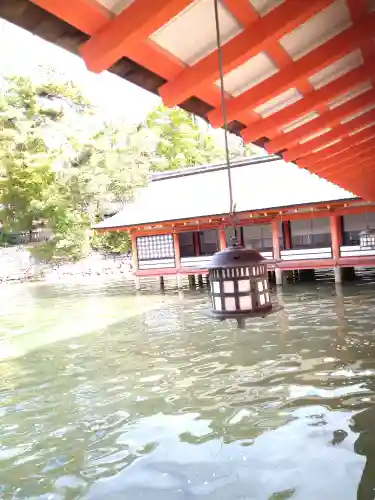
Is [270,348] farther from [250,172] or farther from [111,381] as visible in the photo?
[250,172]

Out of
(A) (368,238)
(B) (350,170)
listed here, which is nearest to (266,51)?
(B) (350,170)

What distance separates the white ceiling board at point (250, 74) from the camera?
304 centimetres

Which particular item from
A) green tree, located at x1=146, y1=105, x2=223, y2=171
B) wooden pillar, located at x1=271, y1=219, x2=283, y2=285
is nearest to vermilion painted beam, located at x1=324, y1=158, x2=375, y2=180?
wooden pillar, located at x1=271, y1=219, x2=283, y2=285

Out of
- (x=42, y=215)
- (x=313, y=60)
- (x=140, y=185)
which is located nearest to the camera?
(x=313, y=60)

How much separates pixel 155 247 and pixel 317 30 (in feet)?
58.0

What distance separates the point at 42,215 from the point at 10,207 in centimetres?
226

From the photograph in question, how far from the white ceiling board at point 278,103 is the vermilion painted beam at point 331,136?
1129mm

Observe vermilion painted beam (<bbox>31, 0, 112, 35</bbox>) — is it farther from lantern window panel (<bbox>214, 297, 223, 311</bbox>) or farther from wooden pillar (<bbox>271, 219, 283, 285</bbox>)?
wooden pillar (<bbox>271, 219, 283, 285</bbox>)

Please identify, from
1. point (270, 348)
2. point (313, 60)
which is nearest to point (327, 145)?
point (313, 60)

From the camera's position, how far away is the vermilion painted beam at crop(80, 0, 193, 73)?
6.31ft

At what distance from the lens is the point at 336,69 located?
3564 millimetres

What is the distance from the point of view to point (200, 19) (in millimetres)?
2395

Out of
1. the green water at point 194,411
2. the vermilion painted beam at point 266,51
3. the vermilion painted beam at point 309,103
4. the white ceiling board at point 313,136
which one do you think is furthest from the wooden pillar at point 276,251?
the vermilion painted beam at point 266,51

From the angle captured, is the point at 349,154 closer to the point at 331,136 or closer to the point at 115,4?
the point at 331,136
